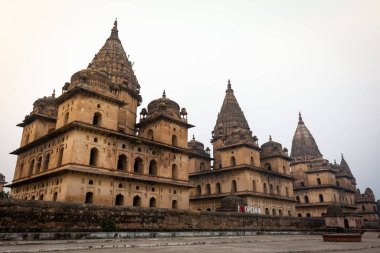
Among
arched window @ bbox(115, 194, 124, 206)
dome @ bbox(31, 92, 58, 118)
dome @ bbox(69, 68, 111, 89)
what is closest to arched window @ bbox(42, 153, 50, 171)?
dome @ bbox(31, 92, 58, 118)

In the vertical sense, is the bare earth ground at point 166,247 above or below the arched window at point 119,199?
below

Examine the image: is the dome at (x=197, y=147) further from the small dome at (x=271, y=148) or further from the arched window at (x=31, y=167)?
the arched window at (x=31, y=167)

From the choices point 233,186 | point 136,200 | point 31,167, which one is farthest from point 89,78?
point 233,186

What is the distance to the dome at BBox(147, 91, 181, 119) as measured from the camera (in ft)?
116

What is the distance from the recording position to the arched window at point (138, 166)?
103 ft

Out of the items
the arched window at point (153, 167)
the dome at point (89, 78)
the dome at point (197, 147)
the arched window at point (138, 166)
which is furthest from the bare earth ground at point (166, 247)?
the dome at point (197, 147)

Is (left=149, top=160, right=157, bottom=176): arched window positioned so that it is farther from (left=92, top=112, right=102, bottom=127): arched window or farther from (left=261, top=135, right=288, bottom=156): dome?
(left=261, top=135, right=288, bottom=156): dome

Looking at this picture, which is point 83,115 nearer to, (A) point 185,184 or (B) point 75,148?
(B) point 75,148

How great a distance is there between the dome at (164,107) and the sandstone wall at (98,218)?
13.9 m

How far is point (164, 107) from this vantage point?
3547cm

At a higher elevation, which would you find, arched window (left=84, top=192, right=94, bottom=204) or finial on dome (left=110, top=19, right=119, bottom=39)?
finial on dome (left=110, top=19, right=119, bottom=39)

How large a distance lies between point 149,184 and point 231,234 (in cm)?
968

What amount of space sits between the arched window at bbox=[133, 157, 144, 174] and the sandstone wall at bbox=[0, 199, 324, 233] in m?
8.57

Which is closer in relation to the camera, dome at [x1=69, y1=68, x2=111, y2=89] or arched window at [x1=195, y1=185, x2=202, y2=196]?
dome at [x1=69, y1=68, x2=111, y2=89]
